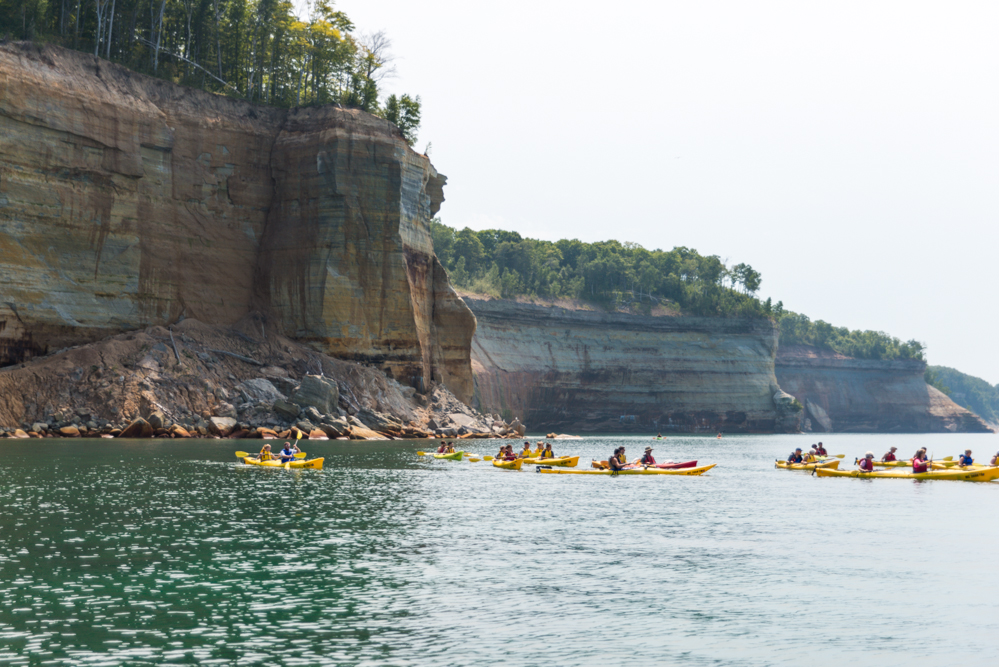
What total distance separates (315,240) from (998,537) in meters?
58.5

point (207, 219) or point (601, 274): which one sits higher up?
point (601, 274)

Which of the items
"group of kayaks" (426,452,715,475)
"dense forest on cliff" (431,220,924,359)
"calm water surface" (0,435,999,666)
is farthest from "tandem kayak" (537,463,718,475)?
"dense forest on cliff" (431,220,924,359)

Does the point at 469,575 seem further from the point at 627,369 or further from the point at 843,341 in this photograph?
the point at 843,341

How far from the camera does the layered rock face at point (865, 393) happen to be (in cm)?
16012

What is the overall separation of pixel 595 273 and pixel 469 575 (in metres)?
134

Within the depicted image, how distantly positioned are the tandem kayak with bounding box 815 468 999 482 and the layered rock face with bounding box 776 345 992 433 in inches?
4479

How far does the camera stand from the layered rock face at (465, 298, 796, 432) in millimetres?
115750

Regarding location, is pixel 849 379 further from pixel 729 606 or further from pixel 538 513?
pixel 729 606

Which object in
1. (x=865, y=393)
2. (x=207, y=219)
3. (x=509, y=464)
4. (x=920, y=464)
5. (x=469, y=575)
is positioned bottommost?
(x=469, y=575)

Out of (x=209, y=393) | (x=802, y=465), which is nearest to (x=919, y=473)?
(x=802, y=465)

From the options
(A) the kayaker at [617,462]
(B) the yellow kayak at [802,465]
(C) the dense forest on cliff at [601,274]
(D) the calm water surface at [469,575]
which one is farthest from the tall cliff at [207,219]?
(C) the dense forest on cliff at [601,274]

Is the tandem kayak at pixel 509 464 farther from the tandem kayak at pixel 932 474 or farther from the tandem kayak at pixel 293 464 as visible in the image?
the tandem kayak at pixel 932 474

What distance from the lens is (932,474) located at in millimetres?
46688

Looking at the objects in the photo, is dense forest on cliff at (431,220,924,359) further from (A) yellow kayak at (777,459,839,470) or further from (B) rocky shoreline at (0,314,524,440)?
(A) yellow kayak at (777,459,839,470)
